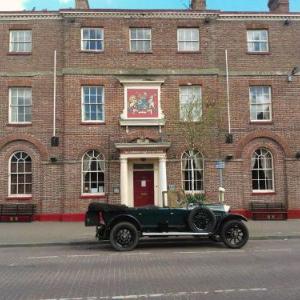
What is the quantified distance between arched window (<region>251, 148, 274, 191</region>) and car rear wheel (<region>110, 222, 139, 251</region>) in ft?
35.2

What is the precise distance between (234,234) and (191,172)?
345 inches

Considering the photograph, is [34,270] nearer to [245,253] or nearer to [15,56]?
[245,253]

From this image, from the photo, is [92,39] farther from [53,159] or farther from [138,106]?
[53,159]

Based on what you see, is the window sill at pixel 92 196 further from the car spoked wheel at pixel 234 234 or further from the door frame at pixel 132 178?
the car spoked wheel at pixel 234 234

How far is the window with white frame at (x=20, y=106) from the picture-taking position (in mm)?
22531

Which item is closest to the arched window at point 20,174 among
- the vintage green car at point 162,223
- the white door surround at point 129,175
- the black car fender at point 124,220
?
the white door surround at point 129,175

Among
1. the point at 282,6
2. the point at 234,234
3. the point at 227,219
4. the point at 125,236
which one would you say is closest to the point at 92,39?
the point at 282,6

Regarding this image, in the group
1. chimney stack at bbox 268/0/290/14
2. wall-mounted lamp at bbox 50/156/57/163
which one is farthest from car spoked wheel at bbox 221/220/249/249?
chimney stack at bbox 268/0/290/14

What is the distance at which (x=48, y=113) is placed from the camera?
22.4 m

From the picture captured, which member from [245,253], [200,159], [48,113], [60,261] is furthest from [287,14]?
[60,261]

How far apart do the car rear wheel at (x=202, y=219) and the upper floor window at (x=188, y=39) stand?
37.3 feet

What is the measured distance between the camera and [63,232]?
17.8 m

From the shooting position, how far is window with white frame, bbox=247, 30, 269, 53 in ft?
77.3

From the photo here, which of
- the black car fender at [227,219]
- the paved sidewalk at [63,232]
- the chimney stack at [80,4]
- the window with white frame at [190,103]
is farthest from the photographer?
the chimney stack at [80,4]
